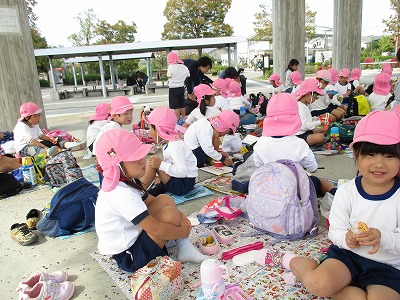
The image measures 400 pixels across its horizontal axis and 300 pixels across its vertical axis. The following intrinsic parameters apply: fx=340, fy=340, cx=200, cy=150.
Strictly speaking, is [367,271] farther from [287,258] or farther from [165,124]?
[165,124]

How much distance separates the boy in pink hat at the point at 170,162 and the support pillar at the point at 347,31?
38.2ft

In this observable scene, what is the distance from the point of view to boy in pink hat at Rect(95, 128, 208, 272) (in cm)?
225

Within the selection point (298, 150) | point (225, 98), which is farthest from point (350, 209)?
point (225, 98)

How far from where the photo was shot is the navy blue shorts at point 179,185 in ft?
12.5

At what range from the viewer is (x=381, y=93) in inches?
273

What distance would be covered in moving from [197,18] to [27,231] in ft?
103

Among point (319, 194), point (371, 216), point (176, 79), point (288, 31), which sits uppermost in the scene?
point (288, 31)

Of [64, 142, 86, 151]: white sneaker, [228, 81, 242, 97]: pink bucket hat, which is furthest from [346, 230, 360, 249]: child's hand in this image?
[228, 81, 242, 97]: pink bucket hat

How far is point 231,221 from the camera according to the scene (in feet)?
10.6

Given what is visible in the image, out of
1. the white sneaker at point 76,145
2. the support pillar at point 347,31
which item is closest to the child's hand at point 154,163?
the white sneaker at point 76,145

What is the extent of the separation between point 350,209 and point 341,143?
3804mm

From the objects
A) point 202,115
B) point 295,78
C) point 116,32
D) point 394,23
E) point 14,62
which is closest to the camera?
point 202,115

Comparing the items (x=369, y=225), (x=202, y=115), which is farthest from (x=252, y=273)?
(x=202, y=115)

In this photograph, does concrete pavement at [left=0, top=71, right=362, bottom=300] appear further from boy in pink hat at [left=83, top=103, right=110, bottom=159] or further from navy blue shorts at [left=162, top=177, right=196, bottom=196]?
boy in pink hat at [left=83, top=103, right=110, bottom=159]
